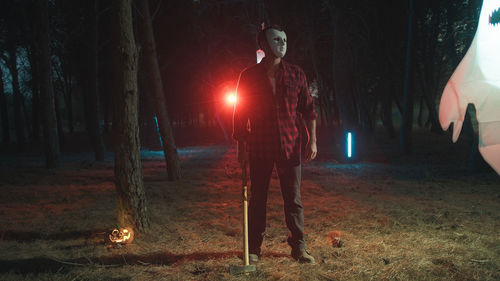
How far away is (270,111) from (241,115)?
315 millimetres

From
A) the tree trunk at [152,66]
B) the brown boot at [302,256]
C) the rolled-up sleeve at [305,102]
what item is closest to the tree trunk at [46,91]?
the tree trunk at [152,66]

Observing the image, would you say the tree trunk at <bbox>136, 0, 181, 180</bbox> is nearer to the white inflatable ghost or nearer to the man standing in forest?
the man standing in forest

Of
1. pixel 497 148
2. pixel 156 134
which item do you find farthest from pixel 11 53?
pixel 497 148

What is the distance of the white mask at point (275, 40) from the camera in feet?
11.4

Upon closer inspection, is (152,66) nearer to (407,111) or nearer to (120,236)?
(120,236)

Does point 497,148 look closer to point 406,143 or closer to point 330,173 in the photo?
point 330,173

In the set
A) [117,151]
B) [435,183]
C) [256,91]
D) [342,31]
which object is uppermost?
[342,31]

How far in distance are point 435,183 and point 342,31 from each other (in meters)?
6.11

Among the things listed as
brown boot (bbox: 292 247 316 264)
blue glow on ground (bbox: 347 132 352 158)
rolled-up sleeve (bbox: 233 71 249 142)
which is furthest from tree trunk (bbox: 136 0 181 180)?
blue glow on ground (bbox: 347 132 352 158)

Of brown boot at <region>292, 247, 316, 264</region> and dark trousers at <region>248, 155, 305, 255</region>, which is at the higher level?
dark trousers at <region>248, 155, 305, 255</region>

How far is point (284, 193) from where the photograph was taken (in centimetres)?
363

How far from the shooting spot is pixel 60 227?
16.5 feet

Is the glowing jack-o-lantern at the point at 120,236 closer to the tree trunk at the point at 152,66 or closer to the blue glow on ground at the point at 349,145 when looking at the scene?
the tree trunk at the point at 152,66

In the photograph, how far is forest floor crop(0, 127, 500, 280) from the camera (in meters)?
3.51
